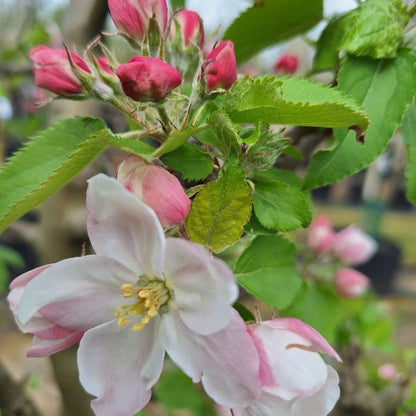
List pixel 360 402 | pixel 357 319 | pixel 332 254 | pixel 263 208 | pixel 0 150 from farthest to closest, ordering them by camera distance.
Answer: pixel 0 150 → pixel 357 319 → pixel 332 254 → pixel 360 402 → pixel 263 208

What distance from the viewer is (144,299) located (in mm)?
439

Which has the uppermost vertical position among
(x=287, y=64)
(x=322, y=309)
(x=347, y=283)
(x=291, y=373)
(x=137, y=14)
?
(x=137, y=14)

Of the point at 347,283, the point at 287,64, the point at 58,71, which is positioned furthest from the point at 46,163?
the point at 347,283

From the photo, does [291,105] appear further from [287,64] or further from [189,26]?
[287,64]

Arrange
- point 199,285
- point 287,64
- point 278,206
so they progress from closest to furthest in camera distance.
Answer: point 199,285
point 278,206
point 287,64

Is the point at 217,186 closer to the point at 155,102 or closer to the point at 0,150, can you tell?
the point at 155,102

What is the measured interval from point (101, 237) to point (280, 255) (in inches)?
10.2

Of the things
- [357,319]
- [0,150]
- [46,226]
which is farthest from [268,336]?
[0,150]

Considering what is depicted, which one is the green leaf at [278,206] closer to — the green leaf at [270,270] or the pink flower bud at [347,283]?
the green leaf at [270,270]

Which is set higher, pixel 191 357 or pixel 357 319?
pixel 191 357

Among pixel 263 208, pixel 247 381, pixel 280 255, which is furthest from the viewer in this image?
pixel 280 255

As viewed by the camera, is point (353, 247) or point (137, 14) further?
point (353, 247)

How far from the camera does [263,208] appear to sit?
49 cm

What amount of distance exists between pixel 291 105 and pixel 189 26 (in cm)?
20
